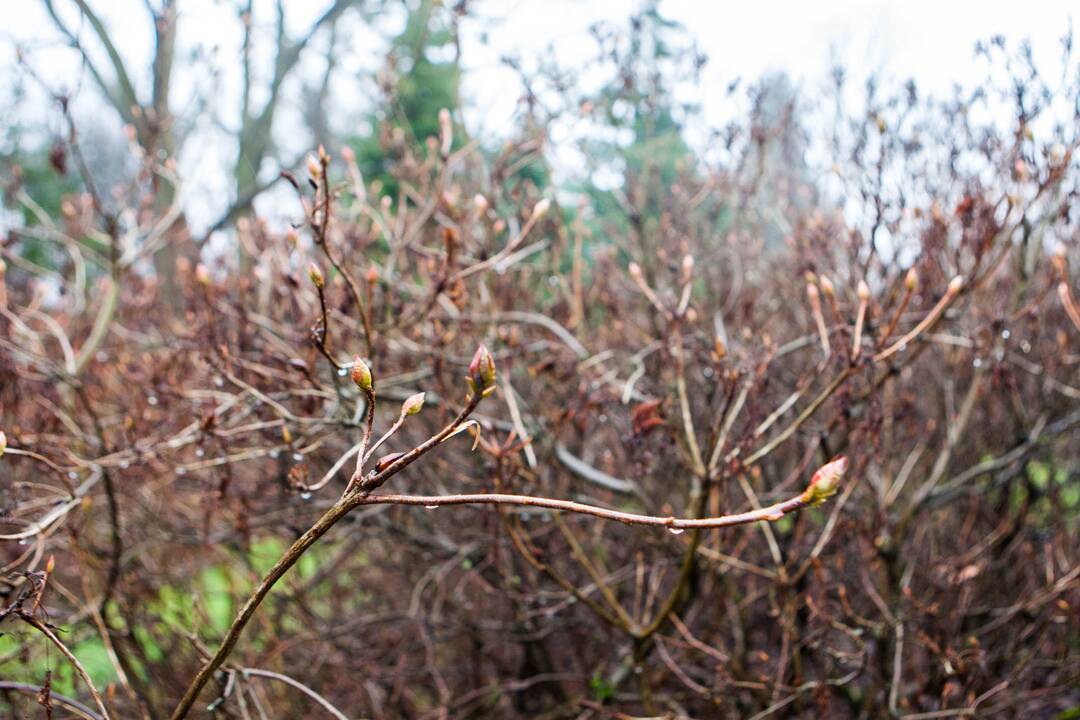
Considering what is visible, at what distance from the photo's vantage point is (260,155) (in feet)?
34.4

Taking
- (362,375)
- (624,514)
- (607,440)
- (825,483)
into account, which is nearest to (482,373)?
(362,375)

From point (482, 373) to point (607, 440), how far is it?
2.63 meters

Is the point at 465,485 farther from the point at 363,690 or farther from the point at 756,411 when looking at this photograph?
the point at 756,411

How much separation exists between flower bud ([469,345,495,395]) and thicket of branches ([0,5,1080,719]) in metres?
1.06

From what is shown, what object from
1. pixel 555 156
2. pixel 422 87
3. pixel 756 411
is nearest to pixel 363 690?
pixel 756 411

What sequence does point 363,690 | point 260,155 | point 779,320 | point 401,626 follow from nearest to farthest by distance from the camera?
point 363,690 < point 401,626 < point 779,320 < point 260,155

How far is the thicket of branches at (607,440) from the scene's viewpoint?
2.62 metres

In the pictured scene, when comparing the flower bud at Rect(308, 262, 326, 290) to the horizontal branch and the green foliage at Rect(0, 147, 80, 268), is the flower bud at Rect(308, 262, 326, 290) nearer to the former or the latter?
the horizontal branch

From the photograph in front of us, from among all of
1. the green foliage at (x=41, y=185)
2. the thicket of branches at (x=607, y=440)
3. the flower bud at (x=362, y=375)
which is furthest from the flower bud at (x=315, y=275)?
the green foliage at (x=41, y=185)

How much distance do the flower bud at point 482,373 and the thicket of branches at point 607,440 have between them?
3.49 feet

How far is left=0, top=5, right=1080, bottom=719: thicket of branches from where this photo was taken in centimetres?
262

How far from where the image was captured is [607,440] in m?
3.64

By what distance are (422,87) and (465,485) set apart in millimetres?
7475

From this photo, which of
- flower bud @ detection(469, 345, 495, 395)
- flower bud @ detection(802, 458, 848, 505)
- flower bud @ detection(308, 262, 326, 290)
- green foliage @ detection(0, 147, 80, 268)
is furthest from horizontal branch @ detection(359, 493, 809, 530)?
green foliage @ detection(0, 147, 80, 268)
